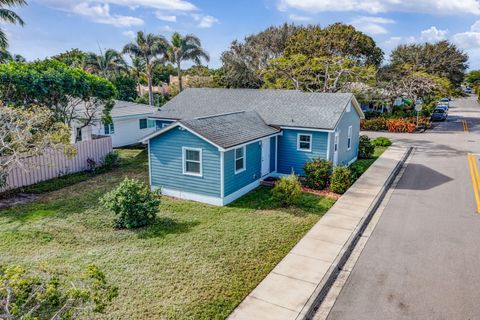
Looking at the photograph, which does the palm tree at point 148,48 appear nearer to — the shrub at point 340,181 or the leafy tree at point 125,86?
the leafy tree at point 125,86

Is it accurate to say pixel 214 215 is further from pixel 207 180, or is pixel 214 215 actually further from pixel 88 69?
pixel 88 69

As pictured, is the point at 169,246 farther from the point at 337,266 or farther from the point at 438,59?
the point at 438,59

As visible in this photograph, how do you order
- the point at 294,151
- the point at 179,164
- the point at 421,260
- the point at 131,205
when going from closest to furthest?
the point at 421,260
the point at 131,205
the point at 179,164
the point at 294,151

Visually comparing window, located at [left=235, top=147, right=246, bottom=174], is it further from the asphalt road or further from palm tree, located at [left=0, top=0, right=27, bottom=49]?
palm tree, located at [left=0, top=0, right=27, bottom=49]

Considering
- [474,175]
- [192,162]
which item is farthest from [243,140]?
[474,175]

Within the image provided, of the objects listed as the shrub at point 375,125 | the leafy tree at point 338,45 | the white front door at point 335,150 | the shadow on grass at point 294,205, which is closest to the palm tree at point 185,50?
the leafy tree at point 338,45

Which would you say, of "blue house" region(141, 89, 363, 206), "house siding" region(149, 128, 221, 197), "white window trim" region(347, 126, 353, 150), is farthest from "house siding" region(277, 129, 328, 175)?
"house siding" region(149, 128, 221, 197)

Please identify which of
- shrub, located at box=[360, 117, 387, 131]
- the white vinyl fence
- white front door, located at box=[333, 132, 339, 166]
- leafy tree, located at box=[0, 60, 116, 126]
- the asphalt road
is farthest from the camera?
shrub, located at box=[360, 117, 387, 131]
